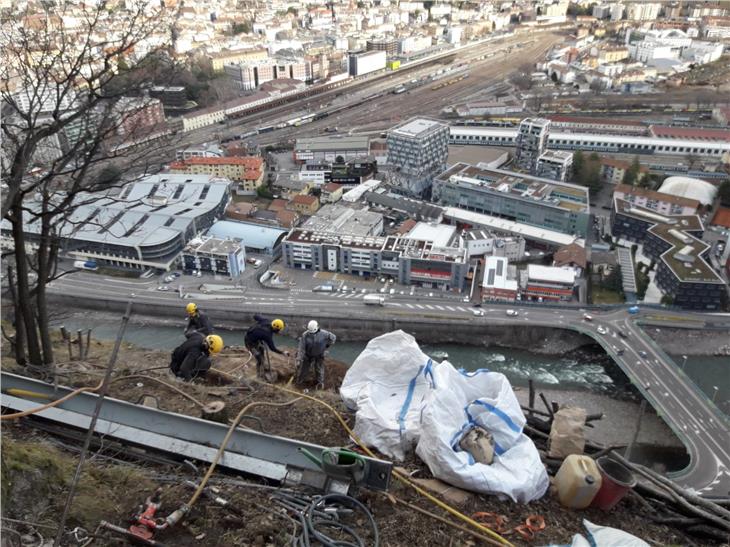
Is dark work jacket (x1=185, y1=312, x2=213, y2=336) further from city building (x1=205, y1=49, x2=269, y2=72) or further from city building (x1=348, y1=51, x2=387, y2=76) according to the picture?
city building (x1=348, y1=51, x2=387, y2=76)

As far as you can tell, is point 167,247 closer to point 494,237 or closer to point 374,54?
point 494,237

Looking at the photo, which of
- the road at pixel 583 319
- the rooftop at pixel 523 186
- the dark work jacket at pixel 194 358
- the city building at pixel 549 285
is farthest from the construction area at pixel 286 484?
the rooftop at pixel 523 186

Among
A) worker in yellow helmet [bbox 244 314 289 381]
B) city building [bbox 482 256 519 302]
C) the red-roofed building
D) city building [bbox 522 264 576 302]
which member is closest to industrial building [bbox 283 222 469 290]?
city building [bbox 482 256 519 302]

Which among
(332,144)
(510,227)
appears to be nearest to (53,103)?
(510,227)

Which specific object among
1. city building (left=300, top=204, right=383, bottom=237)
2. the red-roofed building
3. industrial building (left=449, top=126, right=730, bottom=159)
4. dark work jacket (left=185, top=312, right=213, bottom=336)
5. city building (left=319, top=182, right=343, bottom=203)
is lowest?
city building (left=300, top=204, right=383, bottom=237)

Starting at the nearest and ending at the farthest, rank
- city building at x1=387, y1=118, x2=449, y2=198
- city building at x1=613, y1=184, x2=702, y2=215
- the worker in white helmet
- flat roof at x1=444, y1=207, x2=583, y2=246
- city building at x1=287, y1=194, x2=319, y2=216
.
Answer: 1. the worker in white helmet
2. flat roof at x1=444, y1=207, x2=583, y2=246
3. city building at x1=613, y1=184, x2=702, y2=215
4. city building at x1=287, y1=194, x2=319, y2=216
5. city building at x1=387, y1=118, x2=449, y2=198

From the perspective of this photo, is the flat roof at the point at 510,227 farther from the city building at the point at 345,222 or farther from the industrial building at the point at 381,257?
the city building at the point at 345,222

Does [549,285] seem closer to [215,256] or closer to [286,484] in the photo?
[215,256]
